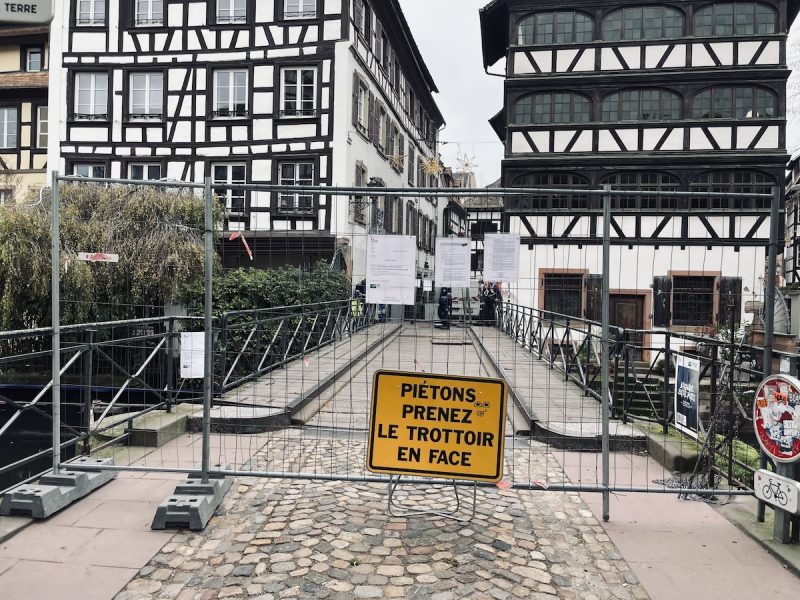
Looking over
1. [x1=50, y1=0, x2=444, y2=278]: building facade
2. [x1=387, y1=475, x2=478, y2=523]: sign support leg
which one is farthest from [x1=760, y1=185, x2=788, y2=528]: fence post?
[x1=50, y1=0, x2=444, y2=278]: building facade

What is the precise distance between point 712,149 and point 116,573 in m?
19.5

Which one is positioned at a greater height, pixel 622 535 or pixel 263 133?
pixel 263 133

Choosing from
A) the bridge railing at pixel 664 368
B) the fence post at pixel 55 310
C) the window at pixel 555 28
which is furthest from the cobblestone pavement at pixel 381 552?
the window at pixel 555 28

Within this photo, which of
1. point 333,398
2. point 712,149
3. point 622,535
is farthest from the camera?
point 712,149

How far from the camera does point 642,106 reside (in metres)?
18.9

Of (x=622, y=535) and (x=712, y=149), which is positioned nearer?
(x=622, y=535)

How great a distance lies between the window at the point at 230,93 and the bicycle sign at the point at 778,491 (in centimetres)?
1868

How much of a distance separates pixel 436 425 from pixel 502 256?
1.30 metres

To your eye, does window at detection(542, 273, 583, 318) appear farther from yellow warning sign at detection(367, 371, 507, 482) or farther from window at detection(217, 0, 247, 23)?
window at detection(217, 0, 247, 23)

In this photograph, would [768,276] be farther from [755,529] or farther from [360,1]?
[360,1]

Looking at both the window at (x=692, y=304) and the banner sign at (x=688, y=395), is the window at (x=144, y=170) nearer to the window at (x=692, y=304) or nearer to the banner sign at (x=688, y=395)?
the window at (x=692, y=304)

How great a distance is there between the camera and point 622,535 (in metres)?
4.24

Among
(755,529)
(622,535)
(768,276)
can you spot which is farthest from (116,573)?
(768,276)

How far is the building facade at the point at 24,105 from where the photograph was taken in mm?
22219
